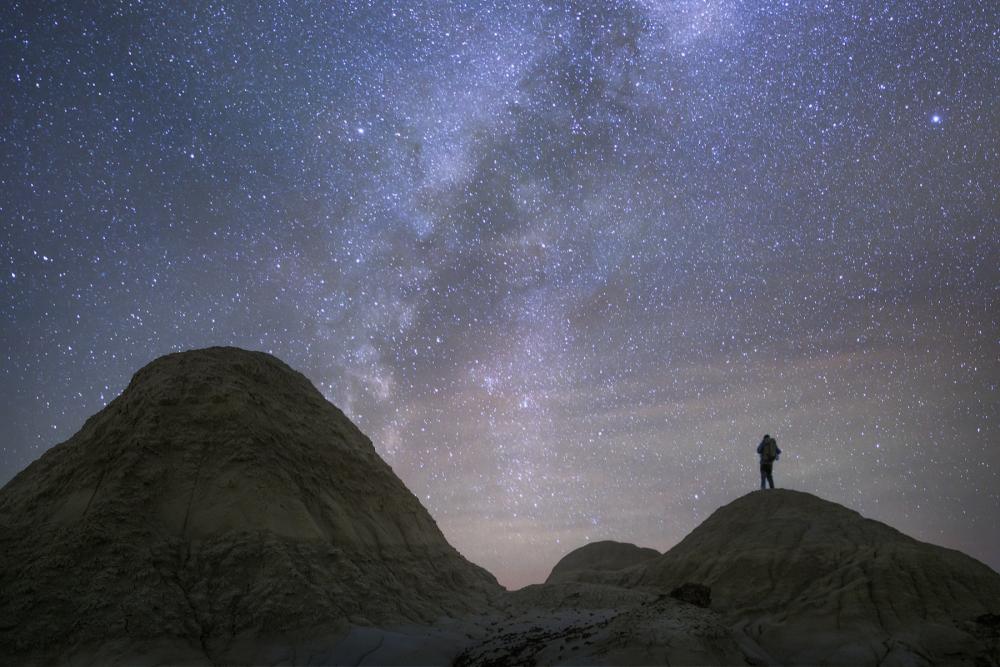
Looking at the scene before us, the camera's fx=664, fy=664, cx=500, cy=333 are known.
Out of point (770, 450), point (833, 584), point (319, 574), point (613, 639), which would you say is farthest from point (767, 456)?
point (319, 574)

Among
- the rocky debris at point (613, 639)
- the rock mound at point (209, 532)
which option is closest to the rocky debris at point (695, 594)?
the rocky debris at point (613, 639)

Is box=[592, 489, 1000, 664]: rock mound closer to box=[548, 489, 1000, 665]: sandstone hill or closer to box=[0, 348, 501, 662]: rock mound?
box=[548, 489, 1000, 665]: sandstone hill

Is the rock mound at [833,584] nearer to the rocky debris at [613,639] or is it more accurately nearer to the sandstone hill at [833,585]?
the sandstone hill at [833,585]

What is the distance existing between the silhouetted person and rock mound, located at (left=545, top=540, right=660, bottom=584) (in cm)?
1701

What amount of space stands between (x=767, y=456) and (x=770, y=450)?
0.35 metres

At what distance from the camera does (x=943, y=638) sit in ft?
61.5

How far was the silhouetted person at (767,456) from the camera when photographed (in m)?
30.0

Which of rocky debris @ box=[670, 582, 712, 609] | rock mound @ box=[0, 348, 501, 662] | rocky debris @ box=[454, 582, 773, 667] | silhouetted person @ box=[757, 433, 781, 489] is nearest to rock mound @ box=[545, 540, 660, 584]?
silhouetted person @ box=[757, 433, 781, 489]

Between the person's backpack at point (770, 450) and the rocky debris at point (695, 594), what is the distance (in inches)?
341

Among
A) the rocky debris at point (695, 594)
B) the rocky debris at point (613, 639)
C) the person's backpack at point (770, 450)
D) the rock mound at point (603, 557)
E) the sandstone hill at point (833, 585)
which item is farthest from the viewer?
the rock mound at point (603, 557)

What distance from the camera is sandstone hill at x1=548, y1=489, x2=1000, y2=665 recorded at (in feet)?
61.5

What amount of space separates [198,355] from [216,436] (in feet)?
14.9

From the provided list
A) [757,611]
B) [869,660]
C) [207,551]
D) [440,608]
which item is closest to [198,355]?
[207,551]

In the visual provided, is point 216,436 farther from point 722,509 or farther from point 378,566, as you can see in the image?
point 722,509
